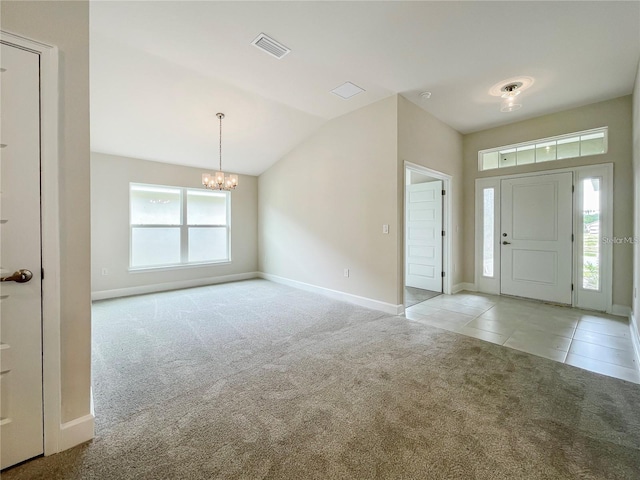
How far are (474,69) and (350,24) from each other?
1604 millimetres

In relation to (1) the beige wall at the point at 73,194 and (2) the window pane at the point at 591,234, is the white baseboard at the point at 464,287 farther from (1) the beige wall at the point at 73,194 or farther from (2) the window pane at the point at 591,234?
(1) the beige wall at the point at 73,194

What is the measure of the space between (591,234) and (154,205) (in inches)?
290

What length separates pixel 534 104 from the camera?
3920 mm

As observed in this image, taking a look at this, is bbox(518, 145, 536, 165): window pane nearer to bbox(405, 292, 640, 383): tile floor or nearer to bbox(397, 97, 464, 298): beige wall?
bbox(397, 97, 464, 298): beige wall

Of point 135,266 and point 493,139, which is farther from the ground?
point 493,139

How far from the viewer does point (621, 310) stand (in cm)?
368

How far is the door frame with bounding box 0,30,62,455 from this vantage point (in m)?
1.41

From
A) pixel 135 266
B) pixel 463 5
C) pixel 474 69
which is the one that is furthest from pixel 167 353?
pixel 474 69

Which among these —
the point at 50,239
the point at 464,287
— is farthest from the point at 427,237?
the point at 50,239

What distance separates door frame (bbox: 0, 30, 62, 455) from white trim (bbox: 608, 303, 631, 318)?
5880 mm

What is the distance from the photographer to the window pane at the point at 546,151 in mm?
4301

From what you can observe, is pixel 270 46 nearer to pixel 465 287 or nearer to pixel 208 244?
pixel 208 244

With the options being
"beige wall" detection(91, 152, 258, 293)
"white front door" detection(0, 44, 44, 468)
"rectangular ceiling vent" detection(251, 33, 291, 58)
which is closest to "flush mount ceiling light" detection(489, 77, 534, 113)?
"rectangular ceiling vent" detection(251, 33, 291, 58)

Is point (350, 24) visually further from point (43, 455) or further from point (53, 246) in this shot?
point (43, 455)
